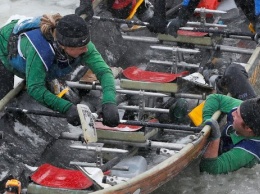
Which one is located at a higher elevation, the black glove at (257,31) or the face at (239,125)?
the black glove at (257,31)

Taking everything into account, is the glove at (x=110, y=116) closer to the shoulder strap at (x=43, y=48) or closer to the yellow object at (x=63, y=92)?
the shoulder strap at (x=43, y=48)

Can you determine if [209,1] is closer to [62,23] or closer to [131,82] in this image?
[131,82]

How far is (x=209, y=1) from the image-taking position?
326 inches

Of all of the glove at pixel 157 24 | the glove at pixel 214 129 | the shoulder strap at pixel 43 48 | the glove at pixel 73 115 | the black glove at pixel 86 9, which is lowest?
the glove at pixel 214 129

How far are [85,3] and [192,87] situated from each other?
155cm

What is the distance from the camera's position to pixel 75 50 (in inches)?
223

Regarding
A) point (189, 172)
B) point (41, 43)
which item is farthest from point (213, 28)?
point (41, 43)

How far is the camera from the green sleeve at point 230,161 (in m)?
6.02

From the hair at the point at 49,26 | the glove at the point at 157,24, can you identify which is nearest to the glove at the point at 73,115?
the hair at the point at 49,26

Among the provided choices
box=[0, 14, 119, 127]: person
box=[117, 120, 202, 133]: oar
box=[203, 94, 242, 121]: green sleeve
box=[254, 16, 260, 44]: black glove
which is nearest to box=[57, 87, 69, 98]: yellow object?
box=[0, 14, 119, 127]: person

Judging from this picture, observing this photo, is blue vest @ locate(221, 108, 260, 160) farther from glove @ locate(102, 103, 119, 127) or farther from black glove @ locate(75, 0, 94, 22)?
black glove @ locate(75, 0, 94, 22)

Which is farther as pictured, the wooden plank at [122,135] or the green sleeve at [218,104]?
the green sleeve at [218,104]

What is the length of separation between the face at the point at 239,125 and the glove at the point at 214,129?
146 millimetres

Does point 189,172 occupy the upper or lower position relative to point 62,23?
lower
